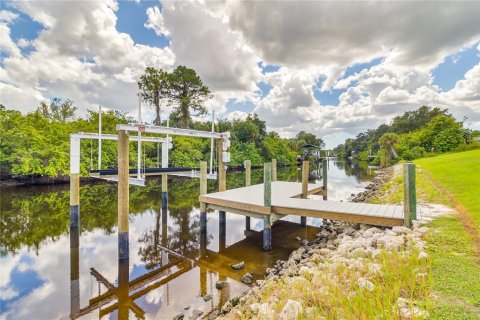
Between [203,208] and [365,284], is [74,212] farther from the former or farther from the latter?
[365,284]

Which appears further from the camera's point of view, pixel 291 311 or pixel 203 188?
pixel 203 188

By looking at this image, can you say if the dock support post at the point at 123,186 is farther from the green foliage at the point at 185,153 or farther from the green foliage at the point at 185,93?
the green foliage at the point at 185,93

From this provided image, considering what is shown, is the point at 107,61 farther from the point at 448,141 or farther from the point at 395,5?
the point at 448,141

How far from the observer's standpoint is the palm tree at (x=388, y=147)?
36.4 metres

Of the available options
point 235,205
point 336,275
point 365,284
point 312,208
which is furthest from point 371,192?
point 365,284

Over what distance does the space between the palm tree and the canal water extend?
110ft

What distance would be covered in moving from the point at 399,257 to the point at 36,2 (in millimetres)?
13891

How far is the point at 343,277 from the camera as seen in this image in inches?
131

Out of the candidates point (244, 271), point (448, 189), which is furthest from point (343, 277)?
point (448, 189)

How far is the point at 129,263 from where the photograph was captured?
21.2 ft

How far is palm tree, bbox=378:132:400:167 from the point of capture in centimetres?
3638

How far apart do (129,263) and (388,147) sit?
4103cm

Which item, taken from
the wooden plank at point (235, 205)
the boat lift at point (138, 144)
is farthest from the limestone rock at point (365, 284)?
the boat lift at point (138, 144)

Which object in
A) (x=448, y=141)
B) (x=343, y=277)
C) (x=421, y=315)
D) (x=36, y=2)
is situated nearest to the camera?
(x=421, y=315)
